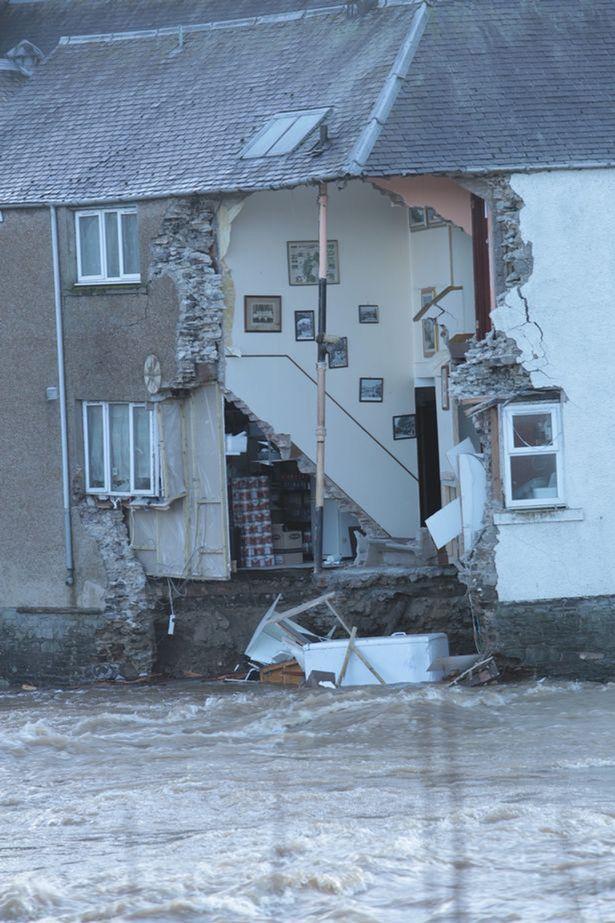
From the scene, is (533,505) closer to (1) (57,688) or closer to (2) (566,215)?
(2) (566,215)

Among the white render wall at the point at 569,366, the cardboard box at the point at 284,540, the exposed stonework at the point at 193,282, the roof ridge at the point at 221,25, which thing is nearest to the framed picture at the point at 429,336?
the white render wall at the point at 569,366

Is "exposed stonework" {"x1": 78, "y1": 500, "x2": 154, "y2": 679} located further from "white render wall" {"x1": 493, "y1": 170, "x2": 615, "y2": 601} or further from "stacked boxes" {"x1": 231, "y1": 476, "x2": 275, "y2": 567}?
"white render wall" {"x1": 493, "y1": 170, "x2": 615, "y2": 601}

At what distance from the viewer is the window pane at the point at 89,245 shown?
21.8 metres

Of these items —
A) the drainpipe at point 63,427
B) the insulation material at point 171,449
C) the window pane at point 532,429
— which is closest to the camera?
the window pane at point 532,429

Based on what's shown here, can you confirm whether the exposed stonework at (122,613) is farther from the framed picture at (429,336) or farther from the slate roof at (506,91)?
the slate roof at (506,91)

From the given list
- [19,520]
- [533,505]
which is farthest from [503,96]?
[19,520]

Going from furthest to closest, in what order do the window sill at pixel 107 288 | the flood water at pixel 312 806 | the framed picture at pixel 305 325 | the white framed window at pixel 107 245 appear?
the framed picture at pixel 305 325
the white framed window at pixel 107 245
the window sill at pixel 107 288
the flood water at pixel 312 806

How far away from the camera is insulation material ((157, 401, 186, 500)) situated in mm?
21219

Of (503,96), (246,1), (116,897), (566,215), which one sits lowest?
(116,897)

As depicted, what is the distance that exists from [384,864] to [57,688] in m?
10.4

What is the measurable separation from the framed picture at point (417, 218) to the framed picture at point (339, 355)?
6.23 ft

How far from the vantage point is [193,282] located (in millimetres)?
21000

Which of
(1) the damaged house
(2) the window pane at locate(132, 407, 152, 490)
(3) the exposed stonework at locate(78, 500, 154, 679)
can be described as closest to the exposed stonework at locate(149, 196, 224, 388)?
(1) the damaged house

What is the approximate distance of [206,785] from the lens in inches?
590
